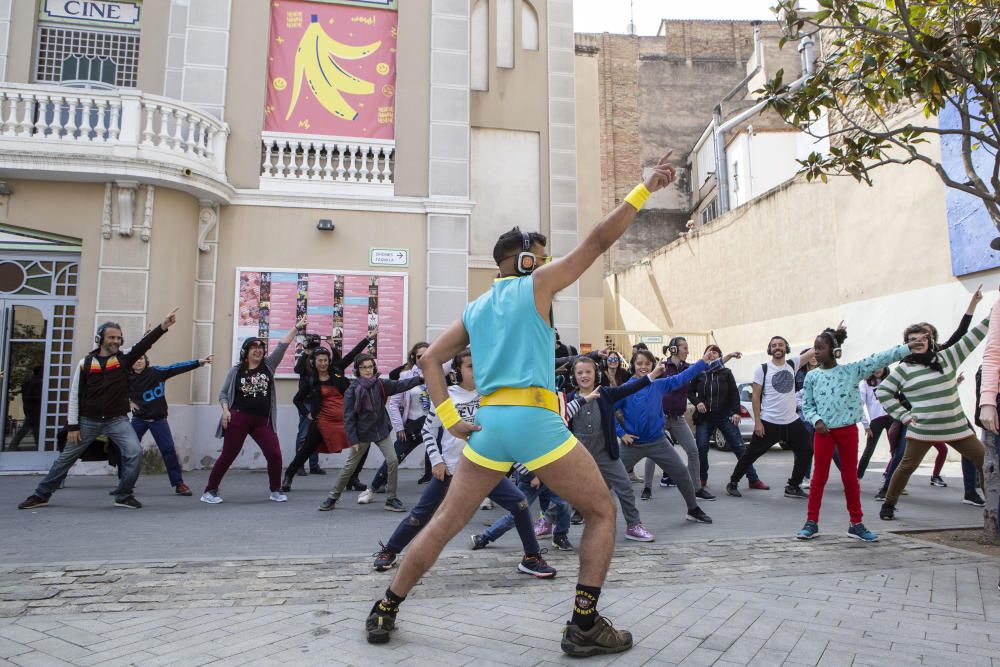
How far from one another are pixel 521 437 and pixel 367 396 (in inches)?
179

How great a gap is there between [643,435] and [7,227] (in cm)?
975

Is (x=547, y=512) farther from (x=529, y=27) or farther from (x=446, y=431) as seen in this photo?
(x=529, y=27)

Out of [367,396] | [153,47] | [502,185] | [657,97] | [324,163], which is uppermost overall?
[657,97]

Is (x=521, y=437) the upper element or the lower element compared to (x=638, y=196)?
lower

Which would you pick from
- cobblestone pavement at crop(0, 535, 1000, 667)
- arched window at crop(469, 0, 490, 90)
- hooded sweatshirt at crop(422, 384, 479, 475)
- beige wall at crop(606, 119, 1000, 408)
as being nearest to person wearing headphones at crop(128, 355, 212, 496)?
cobblestone pavement at crop(0, 535, 1000, 667)

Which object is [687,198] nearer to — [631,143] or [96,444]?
[631,143]

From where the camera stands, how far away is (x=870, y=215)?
13711 mm

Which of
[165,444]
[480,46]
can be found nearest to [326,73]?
[480,46]

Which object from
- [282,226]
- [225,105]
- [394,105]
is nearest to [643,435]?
[282,226]

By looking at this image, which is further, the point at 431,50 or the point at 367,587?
the point at 431,50

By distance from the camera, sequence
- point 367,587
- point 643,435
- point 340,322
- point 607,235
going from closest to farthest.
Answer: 1. point 607,235
2. point 367,587
3. point 643,435
4. point 340,322

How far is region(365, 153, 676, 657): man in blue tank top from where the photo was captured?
3213 mm

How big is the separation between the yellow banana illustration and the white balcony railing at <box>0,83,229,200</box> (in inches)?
83.9

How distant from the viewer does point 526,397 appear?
10.8 ft
